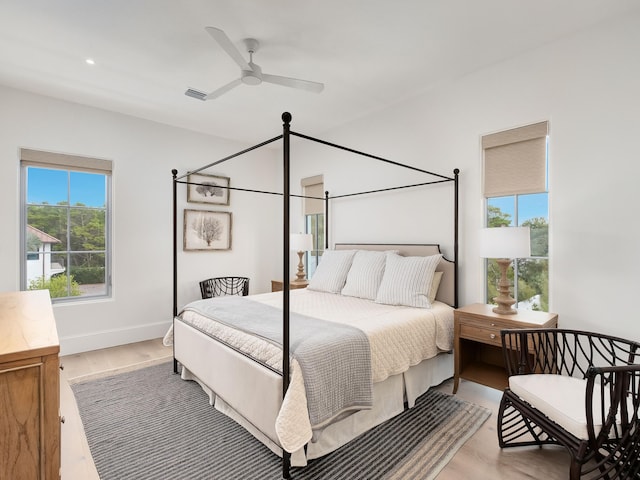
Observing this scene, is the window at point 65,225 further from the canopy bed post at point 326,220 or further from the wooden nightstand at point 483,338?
the wooden nightstand at point 483,338

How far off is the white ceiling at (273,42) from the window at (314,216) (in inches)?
53.2

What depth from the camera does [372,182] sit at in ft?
12.9

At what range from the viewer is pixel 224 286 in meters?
4.73

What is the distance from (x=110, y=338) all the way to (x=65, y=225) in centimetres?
136

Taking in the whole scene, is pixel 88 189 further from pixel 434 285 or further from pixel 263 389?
pixel 434 285

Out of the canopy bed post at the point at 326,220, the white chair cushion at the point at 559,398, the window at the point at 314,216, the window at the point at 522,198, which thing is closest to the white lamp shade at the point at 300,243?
the canopy bed post at the point at 326,220

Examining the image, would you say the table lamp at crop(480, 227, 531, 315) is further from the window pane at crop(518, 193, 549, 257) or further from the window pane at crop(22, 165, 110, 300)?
the window pane at crop(22, 165, 110, 300)

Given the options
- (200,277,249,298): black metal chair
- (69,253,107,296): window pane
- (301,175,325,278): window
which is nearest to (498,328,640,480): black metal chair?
(301,175,325,278): window

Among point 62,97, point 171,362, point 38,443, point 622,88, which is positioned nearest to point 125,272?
point 171,362

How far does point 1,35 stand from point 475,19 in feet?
11.1

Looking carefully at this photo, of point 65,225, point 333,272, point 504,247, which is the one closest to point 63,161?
point 65,225

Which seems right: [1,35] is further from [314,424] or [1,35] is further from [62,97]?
[314,424]

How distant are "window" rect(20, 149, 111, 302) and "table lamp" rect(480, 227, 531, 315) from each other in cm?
400

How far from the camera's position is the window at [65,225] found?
135 inches
